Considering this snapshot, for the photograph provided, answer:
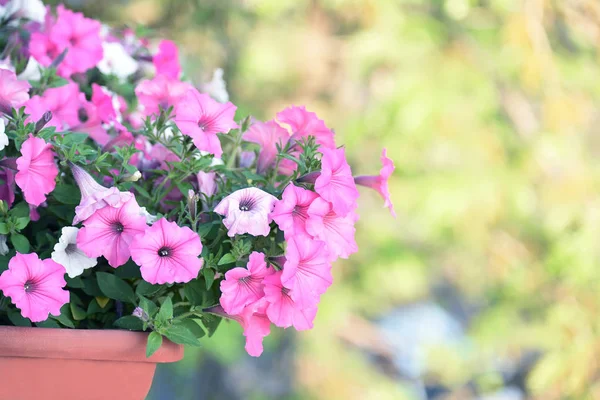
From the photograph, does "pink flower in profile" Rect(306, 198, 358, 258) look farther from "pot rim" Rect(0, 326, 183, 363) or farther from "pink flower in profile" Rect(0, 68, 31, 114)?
"pink flower in profile" Rect(0, 68, 31, 114)

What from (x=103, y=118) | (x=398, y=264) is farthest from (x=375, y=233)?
(x=103, y=118)

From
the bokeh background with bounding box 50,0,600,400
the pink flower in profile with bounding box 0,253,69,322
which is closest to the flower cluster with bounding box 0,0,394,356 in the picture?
the pink flower in profile with bounding box 0,253,69,322

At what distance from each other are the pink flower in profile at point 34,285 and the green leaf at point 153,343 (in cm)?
7

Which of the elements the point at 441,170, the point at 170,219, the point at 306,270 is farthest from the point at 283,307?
the point at 441,170

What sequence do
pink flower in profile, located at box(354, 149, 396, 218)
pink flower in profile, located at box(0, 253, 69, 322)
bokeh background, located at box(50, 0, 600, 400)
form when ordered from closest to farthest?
1. pink flower in profile, located at box(0, 253, 69, 322)
2. pink flower in profile, located at box(354, 149, 396, 218)
3. bokeh background, located at box(50, 0, 600, 400)

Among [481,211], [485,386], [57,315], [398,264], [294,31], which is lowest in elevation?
[485,386]

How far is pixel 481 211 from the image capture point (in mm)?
2428

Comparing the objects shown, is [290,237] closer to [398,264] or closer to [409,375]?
[398,264]

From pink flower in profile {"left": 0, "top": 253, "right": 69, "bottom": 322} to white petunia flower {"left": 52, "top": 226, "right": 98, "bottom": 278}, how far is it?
0.03ft

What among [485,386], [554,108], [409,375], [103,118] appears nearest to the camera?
[103,118]

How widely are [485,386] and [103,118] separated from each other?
2.25 meters

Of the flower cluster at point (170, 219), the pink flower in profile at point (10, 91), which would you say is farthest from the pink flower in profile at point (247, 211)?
the pink flower in profile at point (10, 91)

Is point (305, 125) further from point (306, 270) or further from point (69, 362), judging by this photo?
point (69, 362)

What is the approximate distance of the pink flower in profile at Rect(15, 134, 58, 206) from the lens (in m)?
0.60
